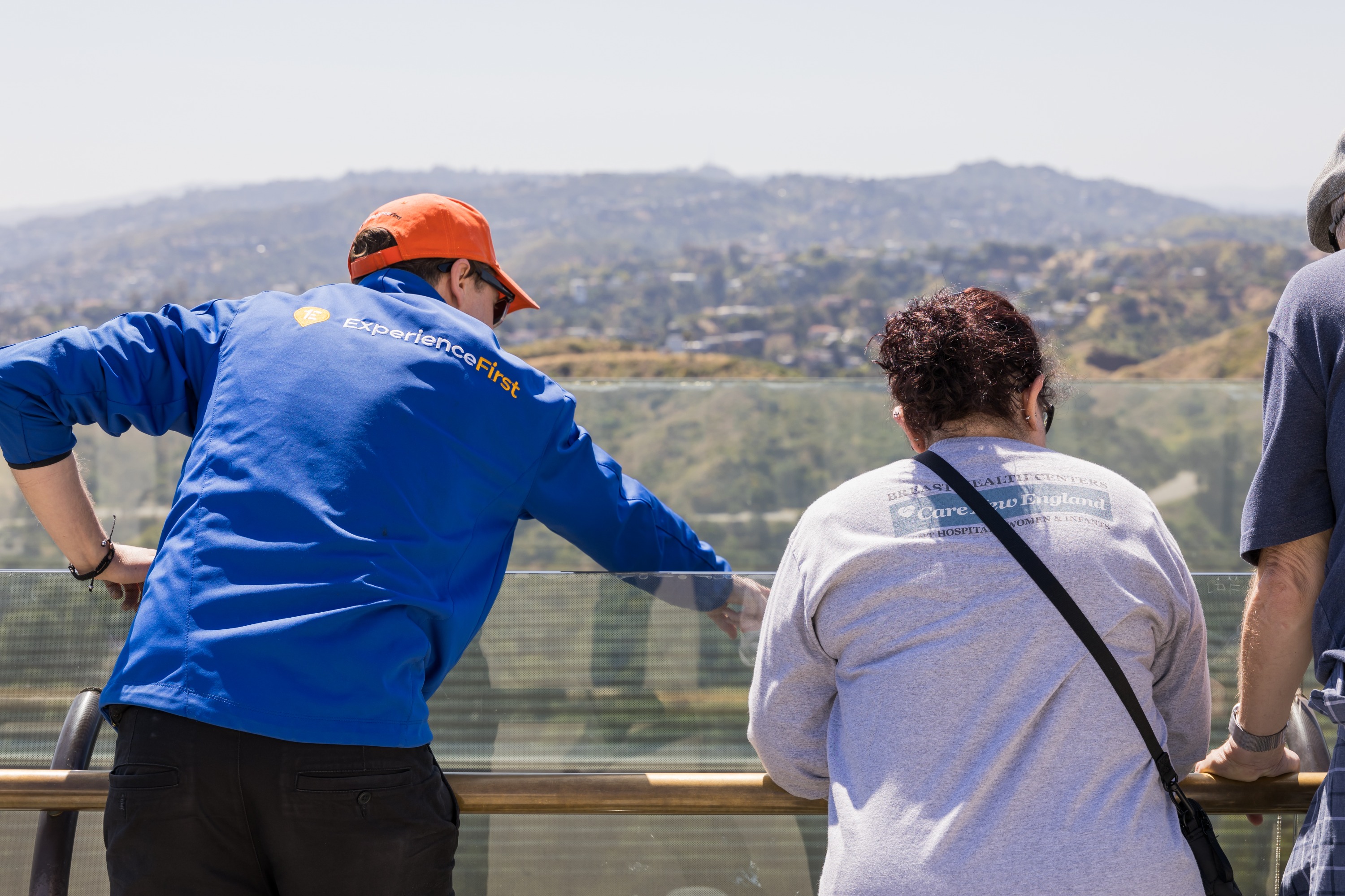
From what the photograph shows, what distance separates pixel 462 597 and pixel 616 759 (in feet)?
1.94

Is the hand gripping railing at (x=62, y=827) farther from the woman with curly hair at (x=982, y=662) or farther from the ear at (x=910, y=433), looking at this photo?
the ear at (x=910, y=433)

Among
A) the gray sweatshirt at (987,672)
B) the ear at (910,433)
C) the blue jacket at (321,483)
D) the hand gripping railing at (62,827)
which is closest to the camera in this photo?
the gray sweatshirt at (987,672)

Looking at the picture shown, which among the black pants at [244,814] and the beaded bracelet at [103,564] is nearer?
the black pants at [244,814]

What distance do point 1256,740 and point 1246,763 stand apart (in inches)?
1.9

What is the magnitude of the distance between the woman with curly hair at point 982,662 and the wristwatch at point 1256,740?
17cm

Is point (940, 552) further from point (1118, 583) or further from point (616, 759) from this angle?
point (616, 759)

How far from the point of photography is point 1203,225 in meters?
137

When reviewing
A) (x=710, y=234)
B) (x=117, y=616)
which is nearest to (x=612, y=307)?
(x=710, y=234)

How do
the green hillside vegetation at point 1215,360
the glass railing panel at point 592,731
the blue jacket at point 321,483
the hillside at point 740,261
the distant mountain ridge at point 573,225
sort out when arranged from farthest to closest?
the distant mountain ridge at point 573,225
the hillside at point 740,261
the green hillside vegetation at point 1215,360
the glass railing panel at point 592,731
the blue jacket at point 321,483

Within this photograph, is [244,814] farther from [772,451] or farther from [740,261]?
[740,261]

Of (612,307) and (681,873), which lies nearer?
(681,873)

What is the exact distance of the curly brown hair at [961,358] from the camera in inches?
56.6

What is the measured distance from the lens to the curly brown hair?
1438 millimetres

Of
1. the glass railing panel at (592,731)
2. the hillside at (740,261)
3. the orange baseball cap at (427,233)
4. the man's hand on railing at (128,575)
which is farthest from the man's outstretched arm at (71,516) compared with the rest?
the hillside at (740,261)
